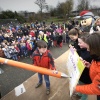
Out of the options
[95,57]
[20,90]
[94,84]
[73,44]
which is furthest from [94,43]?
[20,90]

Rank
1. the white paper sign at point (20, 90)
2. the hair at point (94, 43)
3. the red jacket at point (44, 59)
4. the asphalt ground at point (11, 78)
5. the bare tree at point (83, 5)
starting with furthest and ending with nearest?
the bare tree at point (83, 5) < the asphalt ground at point (11, 78) < the white paper sign at point (20, 90) < the red jacket at point (44, 59) < the hair at point (94, 43)

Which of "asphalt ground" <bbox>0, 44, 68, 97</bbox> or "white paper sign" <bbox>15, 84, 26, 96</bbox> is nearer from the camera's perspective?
"white paper sign" <bbox>15, 84, 26, 96</bbox>

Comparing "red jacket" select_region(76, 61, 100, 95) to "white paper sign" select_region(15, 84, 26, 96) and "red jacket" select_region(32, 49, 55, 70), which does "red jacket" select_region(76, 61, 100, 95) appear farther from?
"white paper sign" select_region(15, 84, 26, 96)

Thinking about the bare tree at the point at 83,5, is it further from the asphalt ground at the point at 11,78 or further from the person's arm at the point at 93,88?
the person's arm at the point at 93,88

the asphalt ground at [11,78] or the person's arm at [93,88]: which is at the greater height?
the person's arm at [93,88]

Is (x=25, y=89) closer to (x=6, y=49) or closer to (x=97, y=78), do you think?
(x=97, y=78)

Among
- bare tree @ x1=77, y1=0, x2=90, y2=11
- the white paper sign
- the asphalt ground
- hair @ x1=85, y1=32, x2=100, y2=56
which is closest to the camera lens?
hair @ x1=85, y1=32, x2=100, y2=56

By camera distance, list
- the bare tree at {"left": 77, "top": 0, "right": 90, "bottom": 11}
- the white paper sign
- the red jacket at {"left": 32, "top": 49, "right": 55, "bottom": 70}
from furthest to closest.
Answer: the bare tree at {"left": 77, "top": 0, "right": 90, "bottom": 11}
the white paper sign
the red jacket at {"left": 32, "top": 49, "right": 55, "bottom": 70}

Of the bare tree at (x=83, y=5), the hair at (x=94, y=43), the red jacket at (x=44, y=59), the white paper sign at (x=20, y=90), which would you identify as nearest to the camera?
the hair at (x=94, y=43)

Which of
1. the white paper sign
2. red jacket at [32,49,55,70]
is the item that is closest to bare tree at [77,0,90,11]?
the white paper sign

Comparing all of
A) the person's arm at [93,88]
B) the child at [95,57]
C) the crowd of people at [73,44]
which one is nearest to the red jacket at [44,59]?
the crowd of people at [73,44]

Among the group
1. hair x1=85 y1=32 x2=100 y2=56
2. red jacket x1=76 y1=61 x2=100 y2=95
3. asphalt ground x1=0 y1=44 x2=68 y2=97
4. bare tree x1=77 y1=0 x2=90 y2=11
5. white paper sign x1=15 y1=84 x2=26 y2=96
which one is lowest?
asphalt ground x1=0 y1=44 x2=68 y2=97

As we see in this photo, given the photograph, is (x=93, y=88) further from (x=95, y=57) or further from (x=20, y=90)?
(x=20, y=90)

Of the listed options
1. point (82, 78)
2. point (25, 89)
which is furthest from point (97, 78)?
point (25, 89)
